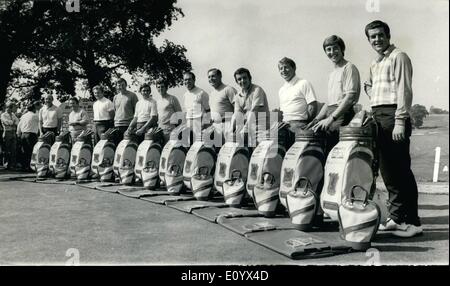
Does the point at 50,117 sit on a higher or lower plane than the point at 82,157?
higher

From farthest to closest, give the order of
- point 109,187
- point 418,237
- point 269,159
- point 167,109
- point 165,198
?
point 109,187 → point 167,109 → point 165,198 → point 269,159 → point 418,237

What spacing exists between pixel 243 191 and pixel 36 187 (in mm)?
3973

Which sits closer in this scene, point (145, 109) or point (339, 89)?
point (339, 89)

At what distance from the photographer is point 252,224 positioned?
4219 mm

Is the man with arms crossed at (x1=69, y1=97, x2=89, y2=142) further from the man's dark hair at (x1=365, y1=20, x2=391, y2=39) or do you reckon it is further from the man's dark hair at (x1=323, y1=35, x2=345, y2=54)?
the man's dark hair at (x1=365, y1=20, x2=391, y2=39)

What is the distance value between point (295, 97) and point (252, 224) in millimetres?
1264

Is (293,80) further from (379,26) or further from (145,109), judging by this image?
(145,109)

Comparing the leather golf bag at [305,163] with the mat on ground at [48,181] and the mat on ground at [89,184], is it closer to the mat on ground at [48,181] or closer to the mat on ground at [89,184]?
the mat on ground at [89,184]

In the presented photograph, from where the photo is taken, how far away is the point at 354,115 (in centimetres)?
413

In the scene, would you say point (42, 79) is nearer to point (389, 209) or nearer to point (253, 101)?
point (253, 101)

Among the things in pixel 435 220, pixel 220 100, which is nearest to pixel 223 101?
pixel 220 100

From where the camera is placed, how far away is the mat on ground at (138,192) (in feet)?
20.5
